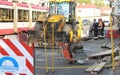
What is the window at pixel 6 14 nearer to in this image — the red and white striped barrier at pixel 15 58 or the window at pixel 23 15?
the window at pixel 23 15

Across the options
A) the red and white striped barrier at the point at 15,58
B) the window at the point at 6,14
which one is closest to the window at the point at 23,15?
the window at the point at 6,14

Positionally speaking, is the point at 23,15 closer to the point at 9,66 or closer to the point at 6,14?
the point at 6,14

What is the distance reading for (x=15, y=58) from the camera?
7844 mm

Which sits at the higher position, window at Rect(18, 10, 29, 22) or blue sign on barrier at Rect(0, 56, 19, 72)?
window at Rect(18, 10, 29, 22)

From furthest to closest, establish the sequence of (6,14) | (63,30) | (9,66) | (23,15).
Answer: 1. (23,15)
2. (6,14)
3. (63,30)
4. (9,66)

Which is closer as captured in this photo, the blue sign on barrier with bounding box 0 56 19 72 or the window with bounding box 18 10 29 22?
the blue sign on barrier with bounding box 0 56 19 72

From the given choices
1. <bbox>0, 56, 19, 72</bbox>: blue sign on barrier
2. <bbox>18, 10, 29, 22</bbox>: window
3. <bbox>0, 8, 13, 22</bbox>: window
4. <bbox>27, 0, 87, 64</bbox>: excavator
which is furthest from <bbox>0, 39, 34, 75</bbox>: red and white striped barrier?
<bbox>18, 10, 29, 22</bbox>: window

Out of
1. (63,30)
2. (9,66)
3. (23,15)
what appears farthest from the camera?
(23,15)

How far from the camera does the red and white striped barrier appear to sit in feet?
25.5

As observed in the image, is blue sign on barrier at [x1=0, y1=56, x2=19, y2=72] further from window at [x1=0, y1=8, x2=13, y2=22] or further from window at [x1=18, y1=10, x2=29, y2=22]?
window at [x1=18, y1=10, x2=29, y2=22]

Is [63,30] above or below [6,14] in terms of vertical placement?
below

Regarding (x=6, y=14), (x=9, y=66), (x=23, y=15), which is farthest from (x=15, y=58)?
(x=23, y=15)

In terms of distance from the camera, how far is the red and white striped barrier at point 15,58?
776 centimetres

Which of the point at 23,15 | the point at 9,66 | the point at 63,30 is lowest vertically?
the point at 63,30
